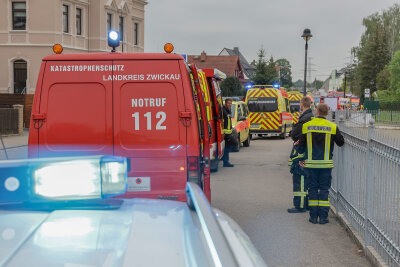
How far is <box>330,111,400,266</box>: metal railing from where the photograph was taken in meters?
5.17

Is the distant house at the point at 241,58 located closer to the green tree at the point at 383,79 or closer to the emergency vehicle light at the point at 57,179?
the green tree at the point at 383,79

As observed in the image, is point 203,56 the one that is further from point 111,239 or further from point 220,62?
point 111,239

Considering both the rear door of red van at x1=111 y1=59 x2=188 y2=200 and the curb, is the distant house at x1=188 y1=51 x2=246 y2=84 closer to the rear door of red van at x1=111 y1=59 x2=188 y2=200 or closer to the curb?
the curb

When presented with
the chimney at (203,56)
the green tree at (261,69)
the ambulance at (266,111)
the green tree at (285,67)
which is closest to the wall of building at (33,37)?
the ambulance at (266,111)

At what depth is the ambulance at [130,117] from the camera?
19.0 ft

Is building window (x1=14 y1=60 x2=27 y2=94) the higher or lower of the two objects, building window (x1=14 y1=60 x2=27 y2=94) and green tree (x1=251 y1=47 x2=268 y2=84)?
the lower

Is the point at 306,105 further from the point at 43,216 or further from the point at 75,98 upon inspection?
the point at 43,216

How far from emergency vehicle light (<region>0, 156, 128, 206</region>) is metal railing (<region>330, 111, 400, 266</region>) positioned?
12.0 ft

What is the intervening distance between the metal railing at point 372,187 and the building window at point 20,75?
3255 cm

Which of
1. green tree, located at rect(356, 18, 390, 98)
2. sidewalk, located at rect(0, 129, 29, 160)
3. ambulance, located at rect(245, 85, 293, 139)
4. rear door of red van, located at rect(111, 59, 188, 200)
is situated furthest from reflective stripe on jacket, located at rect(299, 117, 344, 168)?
green tree, located at rect(356, 18, 390, 98)

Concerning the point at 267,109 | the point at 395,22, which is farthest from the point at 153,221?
the point at 395,22

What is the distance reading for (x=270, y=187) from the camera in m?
11.6

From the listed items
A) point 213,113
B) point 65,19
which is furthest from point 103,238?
point 65,19

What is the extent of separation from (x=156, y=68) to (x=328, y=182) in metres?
3.26
